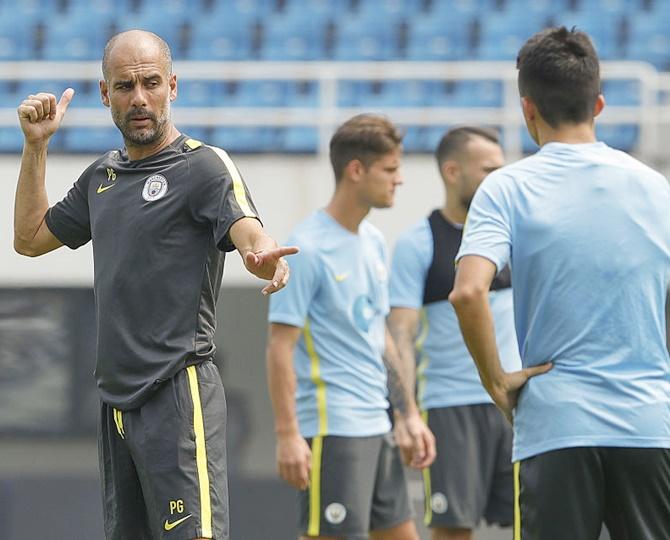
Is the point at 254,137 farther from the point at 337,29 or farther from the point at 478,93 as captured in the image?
the point at 478,93

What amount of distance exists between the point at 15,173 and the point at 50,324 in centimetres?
133

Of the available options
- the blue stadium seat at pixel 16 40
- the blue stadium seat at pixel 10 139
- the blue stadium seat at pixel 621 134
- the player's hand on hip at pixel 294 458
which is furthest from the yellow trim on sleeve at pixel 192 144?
the blue stadium seat at pixel 16 40

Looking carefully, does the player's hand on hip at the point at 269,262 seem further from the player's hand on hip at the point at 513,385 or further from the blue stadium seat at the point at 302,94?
the blue stadium seat at the point at 302,94

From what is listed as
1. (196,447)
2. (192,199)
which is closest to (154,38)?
(192,199)

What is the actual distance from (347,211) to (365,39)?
23.1 feet

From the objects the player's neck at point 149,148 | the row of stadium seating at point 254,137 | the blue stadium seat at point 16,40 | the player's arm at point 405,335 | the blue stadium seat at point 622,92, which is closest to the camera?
the player's neck at point 149,148

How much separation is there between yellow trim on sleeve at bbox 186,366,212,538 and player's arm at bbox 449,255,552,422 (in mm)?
736

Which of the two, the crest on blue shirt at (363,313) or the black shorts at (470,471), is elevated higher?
the crest on blue shirt at (363,313)

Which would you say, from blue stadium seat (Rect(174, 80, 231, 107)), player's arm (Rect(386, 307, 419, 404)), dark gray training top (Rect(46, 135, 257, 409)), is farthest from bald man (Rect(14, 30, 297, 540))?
blue stadium seat (Rect(174, 80, 231, 107))

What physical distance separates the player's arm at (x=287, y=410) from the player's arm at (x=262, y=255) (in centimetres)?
186

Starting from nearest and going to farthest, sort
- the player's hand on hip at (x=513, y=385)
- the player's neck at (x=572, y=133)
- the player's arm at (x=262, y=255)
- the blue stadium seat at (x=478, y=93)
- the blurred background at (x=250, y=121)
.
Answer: the player's arm at (x=262, y=255) → the player's hand on hip at (x=513, y=385) → the player's neck at (x=572, y=133) → the blurred background at (x=250, y=121) → the blue stadium seat at (x=478, y=93)

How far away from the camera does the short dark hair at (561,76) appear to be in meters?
3.66

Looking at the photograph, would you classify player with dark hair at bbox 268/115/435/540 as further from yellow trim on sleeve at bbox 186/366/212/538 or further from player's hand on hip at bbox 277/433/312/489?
yellow trim on sleeve at bbox 186/366/212/538

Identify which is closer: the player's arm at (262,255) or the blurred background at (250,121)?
the player's arm at (262,255)
